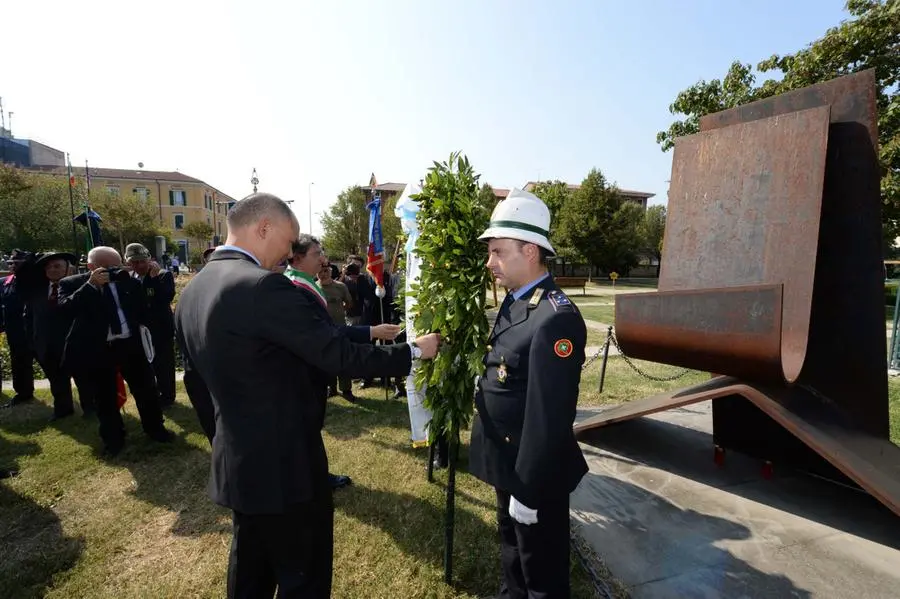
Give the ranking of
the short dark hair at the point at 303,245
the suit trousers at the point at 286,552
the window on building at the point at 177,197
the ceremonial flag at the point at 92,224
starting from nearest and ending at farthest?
the suit trousers at the point at 286,552
the short dark hair at the point at 303,245
the ceremonial flag at the point at 92,224
the window on building at the point at 177,197

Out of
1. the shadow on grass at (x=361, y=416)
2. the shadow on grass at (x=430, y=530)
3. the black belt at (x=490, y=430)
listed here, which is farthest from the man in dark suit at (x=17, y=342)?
the black belt at (x=490, y=430)

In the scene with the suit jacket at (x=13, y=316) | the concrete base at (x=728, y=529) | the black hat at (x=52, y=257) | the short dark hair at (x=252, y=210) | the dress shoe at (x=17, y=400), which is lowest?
the dress shoe at (x=17, y=400)

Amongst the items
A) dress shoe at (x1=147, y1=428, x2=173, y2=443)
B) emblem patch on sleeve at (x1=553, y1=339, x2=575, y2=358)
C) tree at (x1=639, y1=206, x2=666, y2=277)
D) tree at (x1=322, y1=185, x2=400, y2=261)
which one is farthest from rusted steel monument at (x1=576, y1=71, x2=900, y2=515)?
tree at (x1=639, y1=206, x2=666, y2=277)

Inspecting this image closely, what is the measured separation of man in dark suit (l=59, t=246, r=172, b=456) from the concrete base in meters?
5.25

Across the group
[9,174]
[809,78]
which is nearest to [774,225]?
[809,78]

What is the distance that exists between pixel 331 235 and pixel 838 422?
48.8 metres

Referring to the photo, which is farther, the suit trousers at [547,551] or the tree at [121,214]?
the tree at [121,214]

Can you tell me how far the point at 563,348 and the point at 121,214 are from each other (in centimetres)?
3968

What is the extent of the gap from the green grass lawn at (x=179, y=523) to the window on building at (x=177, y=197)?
6816cm

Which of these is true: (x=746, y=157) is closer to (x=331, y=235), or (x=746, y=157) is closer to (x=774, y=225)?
(x=774, y=225)

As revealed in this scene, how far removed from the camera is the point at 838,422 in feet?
12.3

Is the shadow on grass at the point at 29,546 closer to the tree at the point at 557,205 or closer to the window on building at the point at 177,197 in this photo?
the tree at the point at 557,205

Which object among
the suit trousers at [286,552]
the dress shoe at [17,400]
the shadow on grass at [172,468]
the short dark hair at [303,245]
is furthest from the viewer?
the dress shoe at [17,400]

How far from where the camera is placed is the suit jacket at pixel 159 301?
6.37 metres
